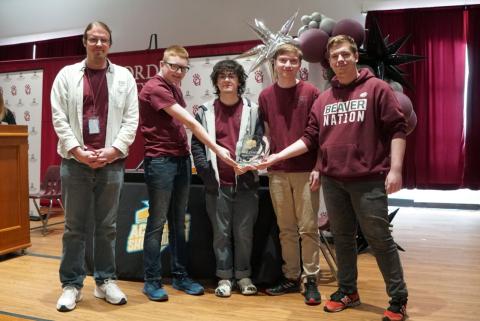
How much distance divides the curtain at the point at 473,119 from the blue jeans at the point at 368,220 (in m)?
4.34

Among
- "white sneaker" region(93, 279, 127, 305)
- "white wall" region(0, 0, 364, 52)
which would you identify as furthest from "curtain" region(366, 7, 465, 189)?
"white sneaker" region(93, 279, 127, 305)

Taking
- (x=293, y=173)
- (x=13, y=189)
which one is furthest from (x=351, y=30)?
(x=13, y=189)

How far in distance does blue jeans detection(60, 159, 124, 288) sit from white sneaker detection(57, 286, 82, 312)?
33 millimetres

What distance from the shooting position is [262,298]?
271cm

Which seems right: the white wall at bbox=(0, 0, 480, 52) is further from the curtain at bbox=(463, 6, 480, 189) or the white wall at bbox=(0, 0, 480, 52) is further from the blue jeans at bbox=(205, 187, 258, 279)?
the blue jeans at bbox=(205, 187, 258, 279)

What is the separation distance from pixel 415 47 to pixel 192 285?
4.87 metres

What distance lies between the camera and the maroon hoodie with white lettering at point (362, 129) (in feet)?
7.32

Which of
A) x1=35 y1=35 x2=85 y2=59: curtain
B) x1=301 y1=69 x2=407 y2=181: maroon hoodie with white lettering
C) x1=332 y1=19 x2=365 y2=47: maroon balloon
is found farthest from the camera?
x1=35 y1=35 x2=85 y2=59: curtain

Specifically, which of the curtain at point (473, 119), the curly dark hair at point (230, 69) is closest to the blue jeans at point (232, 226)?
the curly dark hair at point (230, 69)

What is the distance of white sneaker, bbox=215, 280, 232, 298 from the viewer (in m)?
2.71

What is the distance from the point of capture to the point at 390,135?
2287 millimetres

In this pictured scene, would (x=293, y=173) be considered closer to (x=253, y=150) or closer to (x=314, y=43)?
(x=253, y=150)

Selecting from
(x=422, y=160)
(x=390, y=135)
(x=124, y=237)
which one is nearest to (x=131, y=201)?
(x=124, y=237)

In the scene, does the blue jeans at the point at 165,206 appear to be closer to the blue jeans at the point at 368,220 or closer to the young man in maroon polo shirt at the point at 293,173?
the young man in maroon polo shirt at the point at 293,173
